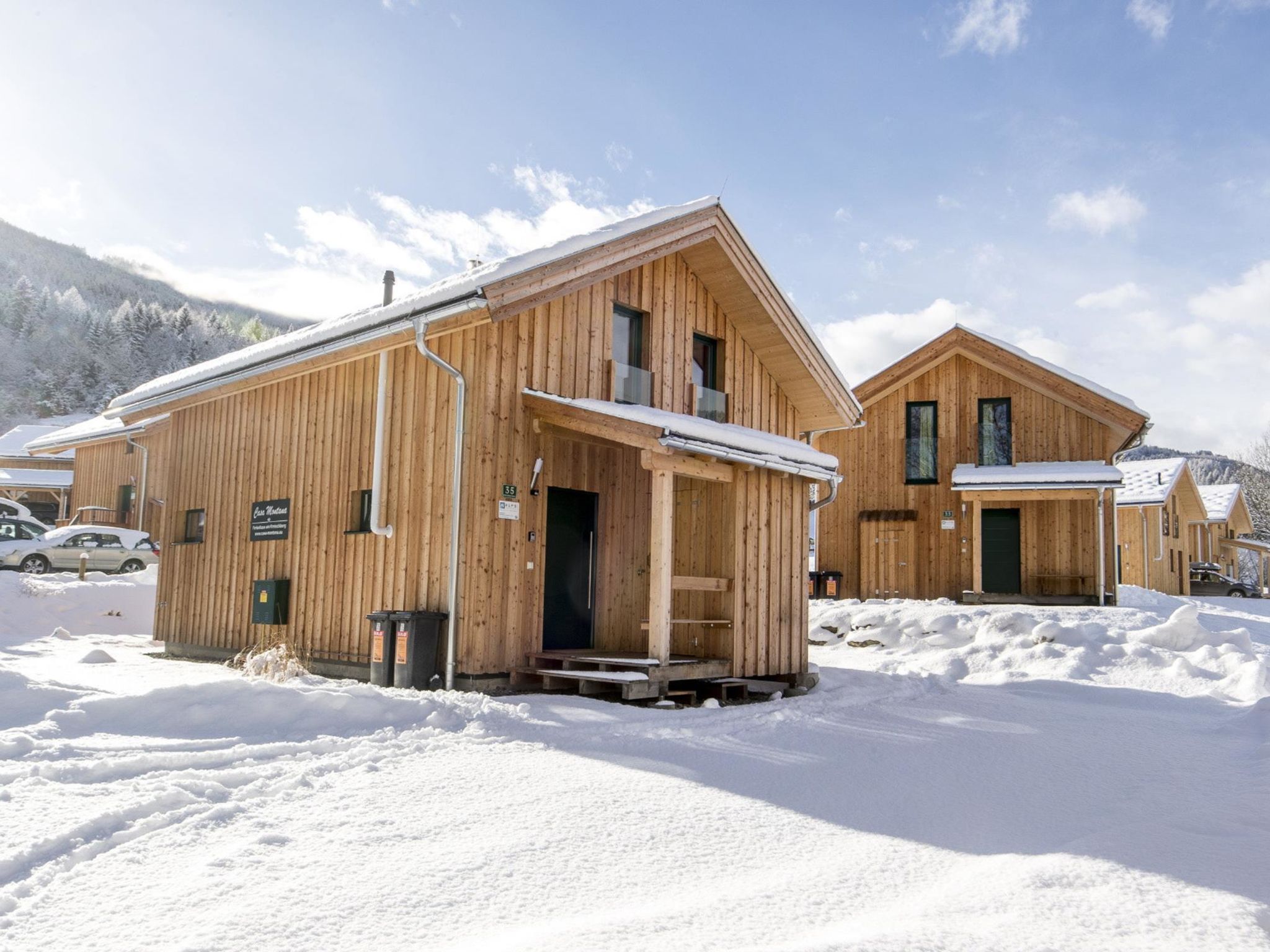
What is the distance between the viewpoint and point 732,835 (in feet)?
16.2

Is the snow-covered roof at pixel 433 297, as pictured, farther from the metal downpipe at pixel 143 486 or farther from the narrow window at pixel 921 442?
the metal downpipe at pixel 143 486

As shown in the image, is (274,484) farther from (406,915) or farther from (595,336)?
(406,915)

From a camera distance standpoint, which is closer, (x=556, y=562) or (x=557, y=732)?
(x=557, y=732)

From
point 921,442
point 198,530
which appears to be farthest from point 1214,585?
point 198,530

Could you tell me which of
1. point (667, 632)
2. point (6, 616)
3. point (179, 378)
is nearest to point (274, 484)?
point (179, 378)

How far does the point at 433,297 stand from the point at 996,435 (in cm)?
1551

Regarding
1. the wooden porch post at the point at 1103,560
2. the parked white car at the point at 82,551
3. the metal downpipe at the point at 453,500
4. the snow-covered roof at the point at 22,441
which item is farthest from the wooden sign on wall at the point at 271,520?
the snow-covered roof at the point at 22,441

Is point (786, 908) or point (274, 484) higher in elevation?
point (274, 484)

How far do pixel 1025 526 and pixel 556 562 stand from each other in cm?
1346

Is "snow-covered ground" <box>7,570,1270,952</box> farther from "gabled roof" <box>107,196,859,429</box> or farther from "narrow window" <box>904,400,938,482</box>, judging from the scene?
"narrow window" <box>904,400,938,482</box>

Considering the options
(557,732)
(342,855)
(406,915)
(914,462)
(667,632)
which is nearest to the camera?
(406,915)

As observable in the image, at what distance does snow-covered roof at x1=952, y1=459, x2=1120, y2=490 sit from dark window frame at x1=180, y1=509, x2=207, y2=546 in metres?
14.5

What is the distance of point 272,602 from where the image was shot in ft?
38.8

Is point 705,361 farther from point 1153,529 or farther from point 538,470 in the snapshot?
point 1153,529
